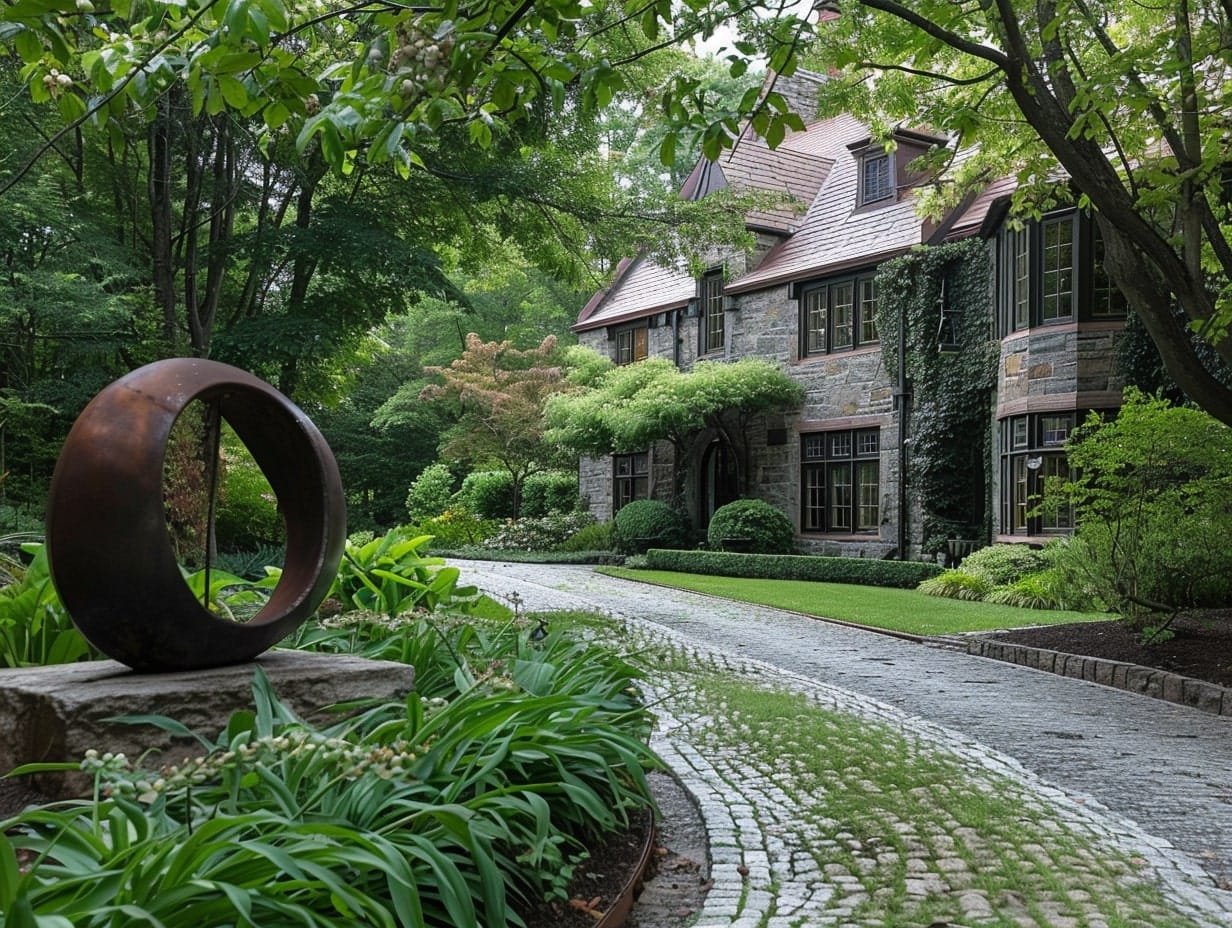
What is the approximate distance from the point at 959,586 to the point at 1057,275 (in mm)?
4985

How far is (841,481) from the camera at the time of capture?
66.3ft

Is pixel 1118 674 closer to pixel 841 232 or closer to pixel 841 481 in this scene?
pixel 841 481

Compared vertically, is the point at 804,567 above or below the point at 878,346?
below

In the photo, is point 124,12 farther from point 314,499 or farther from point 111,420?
point 314,499

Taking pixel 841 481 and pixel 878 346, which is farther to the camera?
pixel 841 481

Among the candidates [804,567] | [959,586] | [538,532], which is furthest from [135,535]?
[538,532]

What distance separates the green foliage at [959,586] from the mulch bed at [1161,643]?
3.72 meters

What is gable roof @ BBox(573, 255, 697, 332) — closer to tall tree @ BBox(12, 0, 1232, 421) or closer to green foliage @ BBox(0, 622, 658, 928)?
tall tree @ BBox(12, 0, 1232, 421)

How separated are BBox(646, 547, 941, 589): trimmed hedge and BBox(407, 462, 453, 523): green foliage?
1152cm

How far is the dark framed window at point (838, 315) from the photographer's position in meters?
19.9

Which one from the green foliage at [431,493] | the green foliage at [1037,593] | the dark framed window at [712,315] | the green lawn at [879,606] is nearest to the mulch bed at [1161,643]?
the green lawn at [879,606]

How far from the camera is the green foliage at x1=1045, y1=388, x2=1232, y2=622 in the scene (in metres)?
9.13

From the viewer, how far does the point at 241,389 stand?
4.43 m

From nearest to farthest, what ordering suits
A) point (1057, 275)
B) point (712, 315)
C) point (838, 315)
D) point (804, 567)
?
point (1057, 275), point (804, 567), point (838, 315), point (712, 315)
